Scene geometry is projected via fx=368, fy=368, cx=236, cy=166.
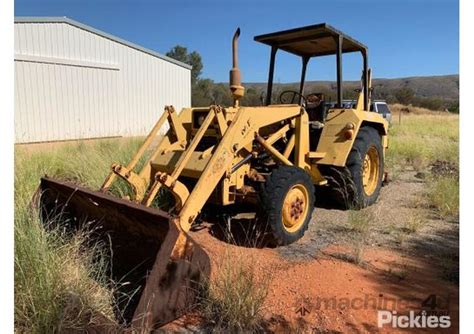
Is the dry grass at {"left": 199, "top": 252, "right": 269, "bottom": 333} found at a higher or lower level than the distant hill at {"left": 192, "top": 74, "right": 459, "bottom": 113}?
lower

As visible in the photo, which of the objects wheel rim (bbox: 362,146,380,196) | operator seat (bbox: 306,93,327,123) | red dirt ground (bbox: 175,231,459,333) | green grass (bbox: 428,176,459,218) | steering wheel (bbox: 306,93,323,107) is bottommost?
red dirt ground (bbox: 175,231,459,333)

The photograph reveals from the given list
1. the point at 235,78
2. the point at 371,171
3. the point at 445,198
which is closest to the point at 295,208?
the point at 235,78

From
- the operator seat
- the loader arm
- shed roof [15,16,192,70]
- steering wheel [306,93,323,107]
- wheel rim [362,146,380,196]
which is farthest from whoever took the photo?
shed roof [15,16,192,70]

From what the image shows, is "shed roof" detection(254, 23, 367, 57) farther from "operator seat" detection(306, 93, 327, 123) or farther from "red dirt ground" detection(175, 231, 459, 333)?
"red dirt ground" detection(175, 231, 459, 333)

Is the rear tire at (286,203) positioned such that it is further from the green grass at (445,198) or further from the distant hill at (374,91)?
the green grass at (445,198)

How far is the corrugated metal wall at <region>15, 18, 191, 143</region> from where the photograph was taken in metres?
12.1

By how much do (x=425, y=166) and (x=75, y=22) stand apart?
40.6 feet

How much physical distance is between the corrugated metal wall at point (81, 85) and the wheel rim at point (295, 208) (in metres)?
9.38

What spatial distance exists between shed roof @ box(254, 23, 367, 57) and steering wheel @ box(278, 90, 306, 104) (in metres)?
0.72

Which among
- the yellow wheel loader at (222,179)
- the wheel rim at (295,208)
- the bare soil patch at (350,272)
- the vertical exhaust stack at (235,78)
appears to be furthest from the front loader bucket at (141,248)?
the vertical exhaust stack at (235,78)

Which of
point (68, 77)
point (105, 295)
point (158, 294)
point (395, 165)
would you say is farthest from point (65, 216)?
point (68, 77)

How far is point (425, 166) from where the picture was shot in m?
9.10

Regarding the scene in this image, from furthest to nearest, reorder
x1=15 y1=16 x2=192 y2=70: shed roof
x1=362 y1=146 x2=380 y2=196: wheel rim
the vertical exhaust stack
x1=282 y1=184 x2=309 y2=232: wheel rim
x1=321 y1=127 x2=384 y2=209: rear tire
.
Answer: x1=15 y1=16 x2=192 y2=70: shed roof, x1=362 y1=146 x2=380 y2=196: wheel rim, x1=321 y1=127 x2=384 y2=209: rear tire, the vertical exhaust stack, x1=282 y1=184 x2=309 y2=232: wheel rim

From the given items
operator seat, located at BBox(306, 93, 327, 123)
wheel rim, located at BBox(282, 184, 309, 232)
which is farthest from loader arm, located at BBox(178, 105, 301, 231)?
operator seat, located at BBox(306, 93, 327, 123)
